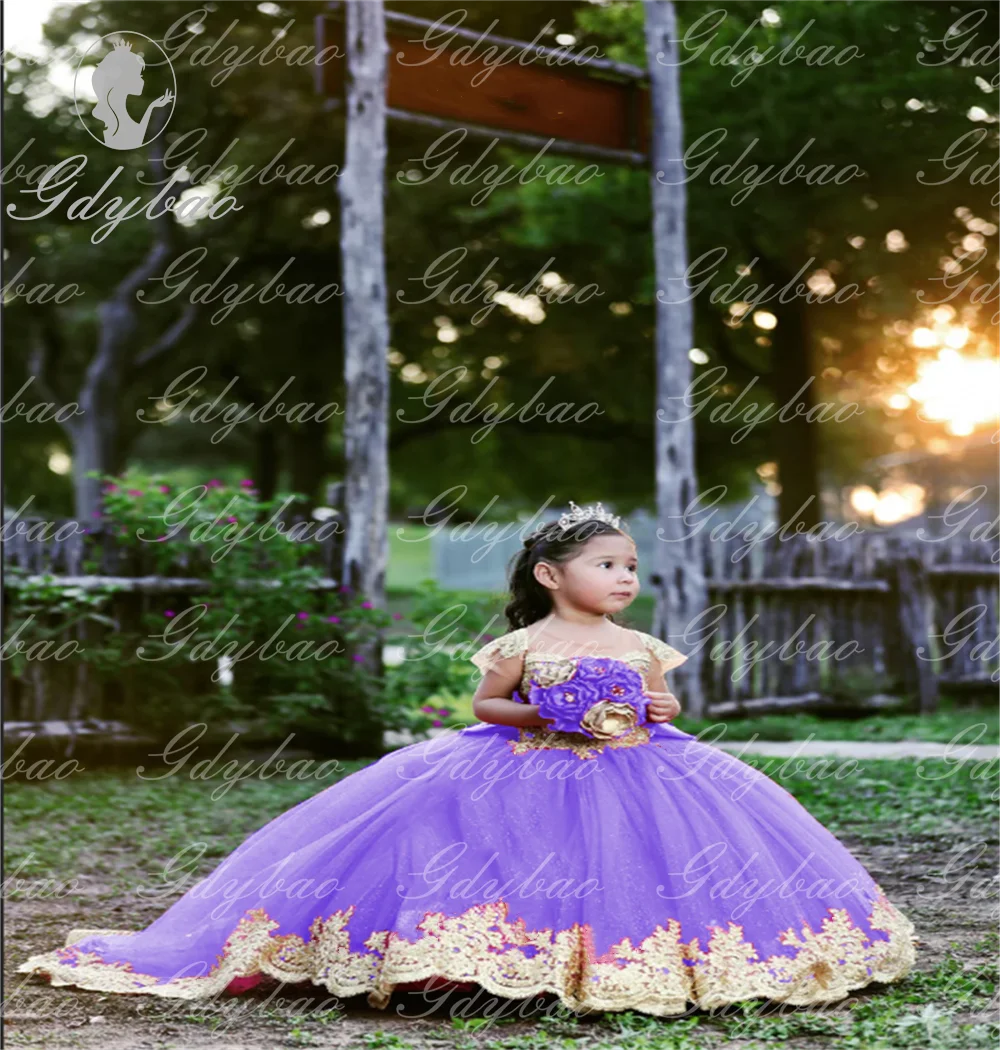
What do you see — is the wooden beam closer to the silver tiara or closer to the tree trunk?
the silver tiara

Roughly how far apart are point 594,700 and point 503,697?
1.04ft

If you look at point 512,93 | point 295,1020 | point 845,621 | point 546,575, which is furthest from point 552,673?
point 845,621

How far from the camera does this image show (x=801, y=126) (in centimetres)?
1619

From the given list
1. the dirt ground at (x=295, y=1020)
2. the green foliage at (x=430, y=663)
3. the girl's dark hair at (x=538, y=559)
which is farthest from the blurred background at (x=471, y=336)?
the dirt ground at (x=295, y=1020)

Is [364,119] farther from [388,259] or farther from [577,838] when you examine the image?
[388,259]

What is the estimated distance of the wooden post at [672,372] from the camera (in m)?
11.9

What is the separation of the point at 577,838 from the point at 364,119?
294 inches

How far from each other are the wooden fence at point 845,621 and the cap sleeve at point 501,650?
752 cm

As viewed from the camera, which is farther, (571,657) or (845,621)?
(845,621)

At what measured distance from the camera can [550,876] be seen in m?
3.98

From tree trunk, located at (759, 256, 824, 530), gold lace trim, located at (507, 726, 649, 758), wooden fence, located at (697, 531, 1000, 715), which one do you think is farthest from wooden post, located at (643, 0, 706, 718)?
gold lace trim, located at (507, 726, 649, 758)

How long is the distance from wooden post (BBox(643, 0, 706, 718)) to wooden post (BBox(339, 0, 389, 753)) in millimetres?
2504

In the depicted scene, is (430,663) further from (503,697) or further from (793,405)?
(793,405)

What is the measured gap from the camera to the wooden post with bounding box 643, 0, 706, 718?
11.9 m
